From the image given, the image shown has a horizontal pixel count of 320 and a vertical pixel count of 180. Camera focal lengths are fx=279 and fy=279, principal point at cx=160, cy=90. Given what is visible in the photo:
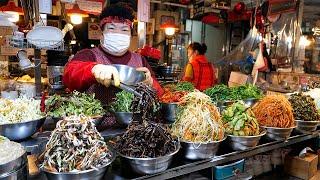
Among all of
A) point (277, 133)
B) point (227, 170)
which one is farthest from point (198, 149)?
point (277, 133)

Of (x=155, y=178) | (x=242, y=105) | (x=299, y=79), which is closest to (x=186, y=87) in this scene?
(x=242, y=105)

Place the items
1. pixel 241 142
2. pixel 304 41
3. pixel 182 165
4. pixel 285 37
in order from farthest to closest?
pixel 285 37 < pixel 304 41 < pixel 241 142 < pixel 182 165

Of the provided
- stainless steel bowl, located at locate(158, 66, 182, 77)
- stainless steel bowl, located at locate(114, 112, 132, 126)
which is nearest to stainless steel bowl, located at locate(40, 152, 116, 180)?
stainless steel bowl, located at locate(114, 112, 132, 126)

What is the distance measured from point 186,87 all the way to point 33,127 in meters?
1.64

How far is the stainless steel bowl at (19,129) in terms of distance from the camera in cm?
167

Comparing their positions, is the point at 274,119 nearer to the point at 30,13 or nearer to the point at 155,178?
the point at 155,178

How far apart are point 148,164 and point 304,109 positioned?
1.87m

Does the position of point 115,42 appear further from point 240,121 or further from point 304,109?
point 304,109

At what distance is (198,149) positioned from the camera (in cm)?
173

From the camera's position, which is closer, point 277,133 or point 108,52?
point 277,133

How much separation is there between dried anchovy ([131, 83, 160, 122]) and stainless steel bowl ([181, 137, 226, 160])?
30cm

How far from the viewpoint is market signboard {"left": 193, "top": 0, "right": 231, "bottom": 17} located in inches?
313

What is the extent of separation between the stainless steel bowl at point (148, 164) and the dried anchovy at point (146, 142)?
0.10 ft

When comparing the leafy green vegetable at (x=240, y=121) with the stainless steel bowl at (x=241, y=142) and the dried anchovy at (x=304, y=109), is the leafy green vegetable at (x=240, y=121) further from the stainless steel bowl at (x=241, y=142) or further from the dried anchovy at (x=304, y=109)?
the dried anchovy at (x=304, y=109)
